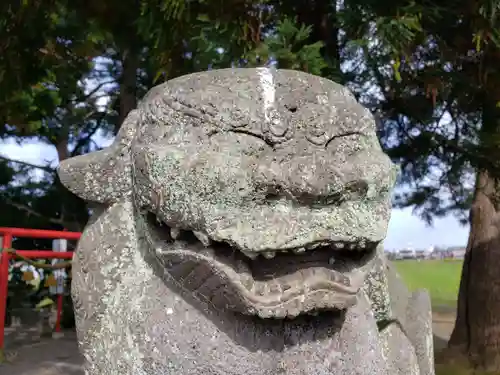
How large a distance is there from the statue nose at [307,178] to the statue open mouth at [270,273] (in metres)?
0.08

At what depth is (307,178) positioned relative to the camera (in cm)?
98

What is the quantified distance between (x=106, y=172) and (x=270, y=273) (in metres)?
0.40

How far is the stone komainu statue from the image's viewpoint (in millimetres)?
992

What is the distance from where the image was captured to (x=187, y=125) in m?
1.08

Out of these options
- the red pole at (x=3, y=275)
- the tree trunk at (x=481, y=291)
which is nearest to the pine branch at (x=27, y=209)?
the red pole at (x=3, y=275)

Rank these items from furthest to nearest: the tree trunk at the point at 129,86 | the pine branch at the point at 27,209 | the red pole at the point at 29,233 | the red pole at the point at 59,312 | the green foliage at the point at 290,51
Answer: the pine branch at the point at 27,209
the red pole at the point at 59,312
the tree trunk at the point at 129,86
the red pole at the point at 29,233
the green foliage at the point at 290,51

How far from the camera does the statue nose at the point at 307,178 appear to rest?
0.98 meters

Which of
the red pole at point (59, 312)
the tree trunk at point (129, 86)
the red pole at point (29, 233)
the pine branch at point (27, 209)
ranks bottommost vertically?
the red pole at point (59, 312)

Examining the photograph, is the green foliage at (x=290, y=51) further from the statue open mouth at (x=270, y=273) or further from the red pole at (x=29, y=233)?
the red pole at (x=29, y=233)

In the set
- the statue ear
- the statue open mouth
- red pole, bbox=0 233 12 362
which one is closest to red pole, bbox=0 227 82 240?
red pole, bbox=0 233 12 362

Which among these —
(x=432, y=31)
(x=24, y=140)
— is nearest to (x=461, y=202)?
(x=432, y=31)

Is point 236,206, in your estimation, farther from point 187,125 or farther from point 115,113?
point 115,113

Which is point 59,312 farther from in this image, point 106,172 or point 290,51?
point 106,172

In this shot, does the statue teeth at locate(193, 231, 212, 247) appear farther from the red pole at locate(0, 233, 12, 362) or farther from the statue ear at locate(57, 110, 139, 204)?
the red pole at locate(0, 233, 12, 362)
